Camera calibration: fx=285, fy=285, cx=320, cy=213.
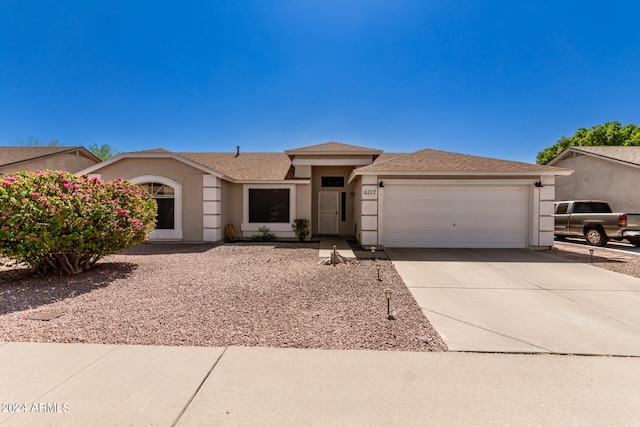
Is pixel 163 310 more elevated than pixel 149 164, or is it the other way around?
pixel 149 164

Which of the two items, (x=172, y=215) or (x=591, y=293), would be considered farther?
(x=172, y=215)

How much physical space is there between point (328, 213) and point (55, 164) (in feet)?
55.8

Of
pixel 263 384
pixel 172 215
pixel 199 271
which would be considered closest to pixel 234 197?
pixel 172 215

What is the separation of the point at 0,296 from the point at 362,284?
6676 mm

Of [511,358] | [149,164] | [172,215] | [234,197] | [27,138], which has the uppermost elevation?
[27,138]

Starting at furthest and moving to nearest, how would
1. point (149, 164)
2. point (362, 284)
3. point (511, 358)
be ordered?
point (149, 164)
point (362, 284)
point (511, 358)

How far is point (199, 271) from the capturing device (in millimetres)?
7086

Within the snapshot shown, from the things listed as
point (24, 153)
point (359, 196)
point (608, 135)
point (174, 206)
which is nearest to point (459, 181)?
point (359, 196)

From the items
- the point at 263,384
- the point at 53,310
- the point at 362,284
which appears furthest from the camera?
the point at 362,284

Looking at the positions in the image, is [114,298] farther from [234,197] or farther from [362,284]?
[234,197]

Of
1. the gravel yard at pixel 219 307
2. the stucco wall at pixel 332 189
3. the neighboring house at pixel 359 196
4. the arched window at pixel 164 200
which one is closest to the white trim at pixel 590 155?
the neighboring house at pixel 359 196

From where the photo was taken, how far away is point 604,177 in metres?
14.5

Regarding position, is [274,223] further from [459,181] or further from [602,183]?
[602,183]

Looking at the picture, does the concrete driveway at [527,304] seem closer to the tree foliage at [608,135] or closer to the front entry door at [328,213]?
the front entry door at [328,213]
